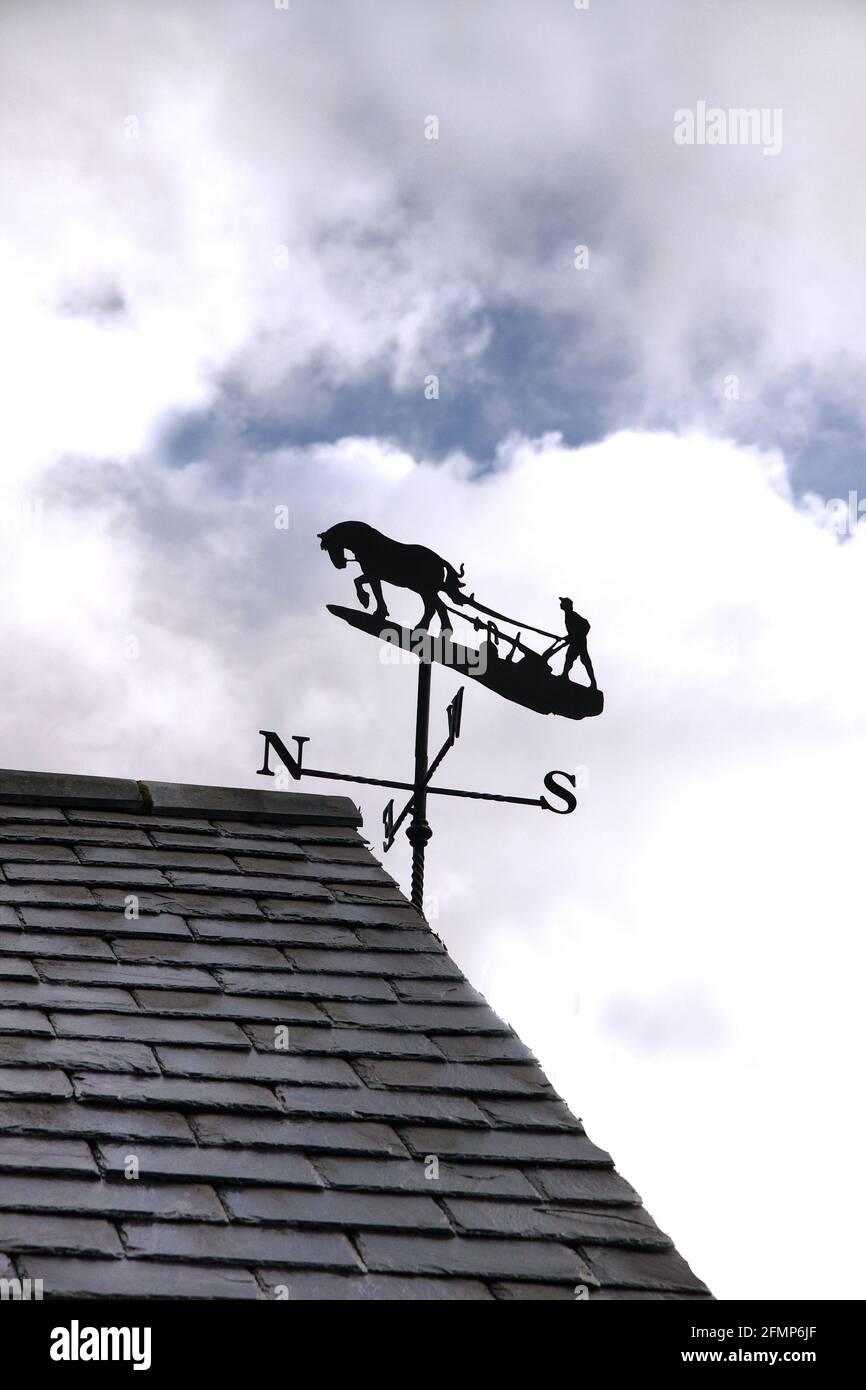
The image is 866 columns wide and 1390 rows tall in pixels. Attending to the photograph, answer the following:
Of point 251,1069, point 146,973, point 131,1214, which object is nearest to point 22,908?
point 146,973

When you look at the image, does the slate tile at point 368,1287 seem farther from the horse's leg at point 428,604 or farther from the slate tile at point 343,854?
the horse's leg at point 428,604

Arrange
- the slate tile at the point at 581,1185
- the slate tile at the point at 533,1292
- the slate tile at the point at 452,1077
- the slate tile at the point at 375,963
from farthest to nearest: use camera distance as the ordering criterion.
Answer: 1. the slate tile at the point at 375,963
2. the slate tile at the point at 452,1077
3. the slate tile at the point at 581,1185
4. the slate tile at the point at 533,1292

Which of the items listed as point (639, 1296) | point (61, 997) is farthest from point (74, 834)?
point (639, 1296)

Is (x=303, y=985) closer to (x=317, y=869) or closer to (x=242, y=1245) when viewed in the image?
(x=317, y=869)

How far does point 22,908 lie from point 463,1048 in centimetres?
122

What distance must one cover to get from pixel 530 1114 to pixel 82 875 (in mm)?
1448

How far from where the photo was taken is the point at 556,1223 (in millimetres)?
3254

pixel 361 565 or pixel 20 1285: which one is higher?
pixel 361 565

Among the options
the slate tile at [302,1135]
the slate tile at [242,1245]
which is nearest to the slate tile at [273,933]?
the slate tile at [302,1135]

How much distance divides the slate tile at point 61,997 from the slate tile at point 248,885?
0.61 m

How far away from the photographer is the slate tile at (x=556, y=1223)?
3199mm

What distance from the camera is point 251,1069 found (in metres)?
3.51

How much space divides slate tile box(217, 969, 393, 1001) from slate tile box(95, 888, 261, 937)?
290 mm
